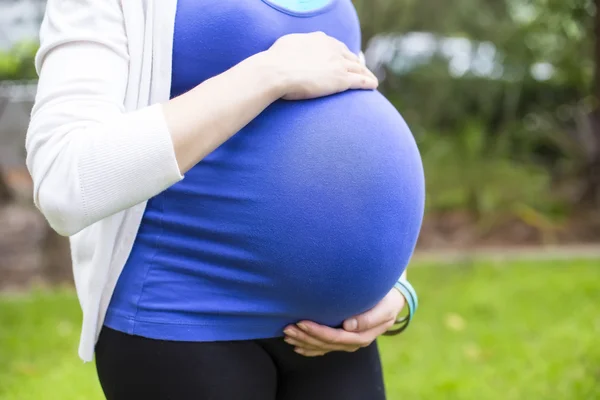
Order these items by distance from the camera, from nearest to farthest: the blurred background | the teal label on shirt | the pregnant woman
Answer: the pregnant woman < the teal label on shirt < the blurred background

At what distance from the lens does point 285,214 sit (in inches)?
43.7

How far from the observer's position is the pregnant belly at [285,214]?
1.11 metres

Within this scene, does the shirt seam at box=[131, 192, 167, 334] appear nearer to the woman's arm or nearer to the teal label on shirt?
the woman's arm

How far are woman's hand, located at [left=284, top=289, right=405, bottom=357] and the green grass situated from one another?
193 centimetres

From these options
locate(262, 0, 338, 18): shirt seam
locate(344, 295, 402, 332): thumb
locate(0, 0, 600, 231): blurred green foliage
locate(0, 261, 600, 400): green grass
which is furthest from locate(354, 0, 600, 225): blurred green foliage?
locate(344, 295, 402, 332): thumb

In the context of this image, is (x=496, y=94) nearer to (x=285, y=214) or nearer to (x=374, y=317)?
(x=374, y=317)

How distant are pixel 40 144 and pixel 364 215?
0.49m

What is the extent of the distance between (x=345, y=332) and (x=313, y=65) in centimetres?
44

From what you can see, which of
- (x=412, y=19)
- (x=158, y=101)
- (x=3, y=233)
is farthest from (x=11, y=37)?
(x=158, y=101)

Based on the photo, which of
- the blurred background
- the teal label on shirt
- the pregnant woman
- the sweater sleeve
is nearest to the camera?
the sweater sleeve

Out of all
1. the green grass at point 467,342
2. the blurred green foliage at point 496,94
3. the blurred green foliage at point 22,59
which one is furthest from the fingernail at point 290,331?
the blurred green foliage at point 496,94

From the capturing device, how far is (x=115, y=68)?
1.03 m

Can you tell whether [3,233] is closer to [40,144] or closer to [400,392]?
[400,392]

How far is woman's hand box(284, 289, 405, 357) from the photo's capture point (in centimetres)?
119
